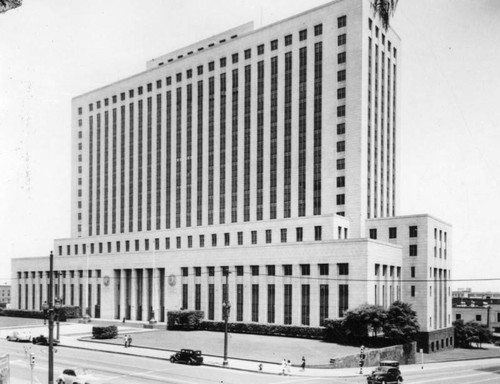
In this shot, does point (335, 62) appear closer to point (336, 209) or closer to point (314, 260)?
point (336, 209)

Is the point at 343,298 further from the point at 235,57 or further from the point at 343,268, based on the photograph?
the point at 235,57

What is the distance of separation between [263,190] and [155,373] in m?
47.8

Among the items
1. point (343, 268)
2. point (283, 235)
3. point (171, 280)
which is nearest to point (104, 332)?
point (171, 280)

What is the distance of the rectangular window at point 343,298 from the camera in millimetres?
63625

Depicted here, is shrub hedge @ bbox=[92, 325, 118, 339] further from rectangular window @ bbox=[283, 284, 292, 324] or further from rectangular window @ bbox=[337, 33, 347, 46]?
rectangular window @ bbox=[337, 33, 347, 46]

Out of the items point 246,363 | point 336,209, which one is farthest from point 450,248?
point 246,363

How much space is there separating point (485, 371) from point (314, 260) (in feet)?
72.3

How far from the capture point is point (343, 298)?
2525 inches

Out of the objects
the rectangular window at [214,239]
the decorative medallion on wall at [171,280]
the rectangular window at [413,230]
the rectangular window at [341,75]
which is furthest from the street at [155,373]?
the rectangular window at [341,75]

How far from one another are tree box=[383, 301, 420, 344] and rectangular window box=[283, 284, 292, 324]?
14.1 m

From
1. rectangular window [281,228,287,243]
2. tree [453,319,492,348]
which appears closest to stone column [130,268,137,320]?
rectangular window [281,228,287,243]

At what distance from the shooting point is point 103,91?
10912 centimetres

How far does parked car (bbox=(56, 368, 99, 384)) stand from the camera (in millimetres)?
33656

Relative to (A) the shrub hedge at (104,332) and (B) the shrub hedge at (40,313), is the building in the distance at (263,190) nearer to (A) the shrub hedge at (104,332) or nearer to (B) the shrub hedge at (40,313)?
(B) the shrub hedge at (40,313)
